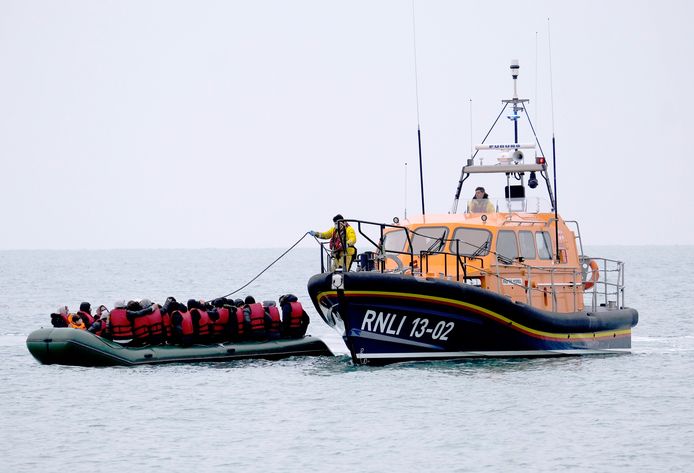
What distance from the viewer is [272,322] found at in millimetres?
25422

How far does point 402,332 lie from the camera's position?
22.2m

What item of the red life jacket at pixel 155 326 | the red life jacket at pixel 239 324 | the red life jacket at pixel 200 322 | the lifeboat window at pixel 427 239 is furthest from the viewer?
the red life jacket at pixel 239 324

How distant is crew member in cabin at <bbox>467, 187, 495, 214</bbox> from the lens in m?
24.9

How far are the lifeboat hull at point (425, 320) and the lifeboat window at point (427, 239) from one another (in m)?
1.95

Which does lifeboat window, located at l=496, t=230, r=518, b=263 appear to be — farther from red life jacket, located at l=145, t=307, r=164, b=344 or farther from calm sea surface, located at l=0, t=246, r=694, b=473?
red life jacket, located at l=145, t=307, r=164, b=344

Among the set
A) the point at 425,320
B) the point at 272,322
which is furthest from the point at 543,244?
the point at 272,322

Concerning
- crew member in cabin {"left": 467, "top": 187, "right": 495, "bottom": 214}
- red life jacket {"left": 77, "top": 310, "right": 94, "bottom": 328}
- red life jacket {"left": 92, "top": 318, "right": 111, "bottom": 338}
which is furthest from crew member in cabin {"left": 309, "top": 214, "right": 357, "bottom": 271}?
red life jacket {"left": 77, "top": 310, "right": 94, "bottom": 328}

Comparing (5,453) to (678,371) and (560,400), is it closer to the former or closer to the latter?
A: (560,400)

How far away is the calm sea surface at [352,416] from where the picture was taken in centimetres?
1677

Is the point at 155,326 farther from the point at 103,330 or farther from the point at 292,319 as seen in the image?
the point at 292,319

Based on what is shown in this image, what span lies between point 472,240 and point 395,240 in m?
1.49

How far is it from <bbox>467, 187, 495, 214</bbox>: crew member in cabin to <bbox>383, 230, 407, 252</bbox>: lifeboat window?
148 centimetres

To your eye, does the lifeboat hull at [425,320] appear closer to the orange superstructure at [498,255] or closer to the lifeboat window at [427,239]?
the orange superstructure at [498,255]

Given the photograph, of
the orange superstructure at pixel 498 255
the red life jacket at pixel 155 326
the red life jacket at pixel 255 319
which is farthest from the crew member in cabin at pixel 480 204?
the red life jacket at pixel 155 326
